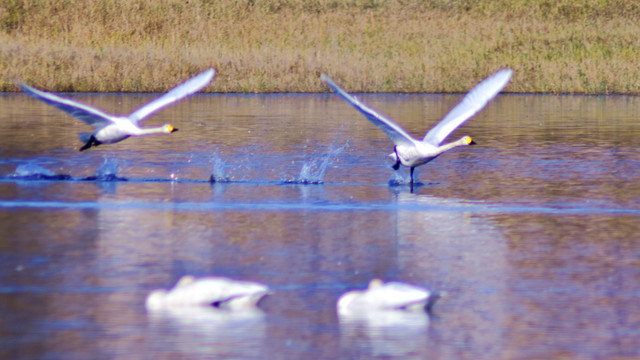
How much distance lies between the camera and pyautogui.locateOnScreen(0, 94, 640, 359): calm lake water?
23.0 ft

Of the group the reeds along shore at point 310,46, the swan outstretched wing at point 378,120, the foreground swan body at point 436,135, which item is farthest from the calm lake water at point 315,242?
the reeds along shore at point 310,46

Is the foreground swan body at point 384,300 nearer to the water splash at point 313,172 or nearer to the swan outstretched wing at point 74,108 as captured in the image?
the swan outstretched wing at point 74,108

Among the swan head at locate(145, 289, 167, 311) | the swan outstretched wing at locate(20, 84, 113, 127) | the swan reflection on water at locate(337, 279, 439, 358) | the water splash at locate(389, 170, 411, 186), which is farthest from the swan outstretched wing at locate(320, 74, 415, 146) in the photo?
the swan head at locate(145, 289, 167, 311)

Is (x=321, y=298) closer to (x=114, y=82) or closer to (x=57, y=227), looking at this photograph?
(x=57, y=227)

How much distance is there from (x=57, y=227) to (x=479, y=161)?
7614 mm

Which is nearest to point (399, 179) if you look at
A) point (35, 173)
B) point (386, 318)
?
point (35, 173)

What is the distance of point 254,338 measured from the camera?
22.9 feet

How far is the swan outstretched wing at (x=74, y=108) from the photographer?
12.4 meters

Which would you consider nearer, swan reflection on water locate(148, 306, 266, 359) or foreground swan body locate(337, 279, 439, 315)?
swan reflection on water locate(148, 306, 266, 359)

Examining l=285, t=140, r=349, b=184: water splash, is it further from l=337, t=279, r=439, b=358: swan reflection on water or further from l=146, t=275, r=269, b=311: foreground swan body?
l=146, t=275, r=269, b=311: foreground swan body

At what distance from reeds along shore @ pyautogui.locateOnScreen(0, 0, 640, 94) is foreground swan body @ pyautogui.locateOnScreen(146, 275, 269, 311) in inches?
885

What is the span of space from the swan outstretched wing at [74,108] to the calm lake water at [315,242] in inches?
30.8

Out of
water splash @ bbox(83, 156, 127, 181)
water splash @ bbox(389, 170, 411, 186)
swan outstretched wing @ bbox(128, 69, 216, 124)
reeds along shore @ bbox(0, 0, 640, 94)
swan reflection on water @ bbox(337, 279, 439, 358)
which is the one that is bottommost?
swan reflection on water @ bbox(337, 279, 439, 358)

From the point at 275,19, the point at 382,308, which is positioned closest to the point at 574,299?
the point at 382,308
